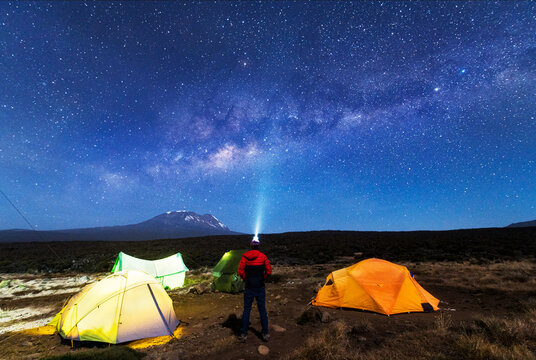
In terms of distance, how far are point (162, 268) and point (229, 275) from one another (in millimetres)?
5135

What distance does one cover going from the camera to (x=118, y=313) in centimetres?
705

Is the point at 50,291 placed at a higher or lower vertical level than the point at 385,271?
lower

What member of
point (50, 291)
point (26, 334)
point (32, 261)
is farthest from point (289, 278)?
point (32, 261)

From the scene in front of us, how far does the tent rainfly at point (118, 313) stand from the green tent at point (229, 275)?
15.6 ft

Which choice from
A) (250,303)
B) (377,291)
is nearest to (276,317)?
(250,303)

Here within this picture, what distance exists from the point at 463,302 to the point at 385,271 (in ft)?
11.2

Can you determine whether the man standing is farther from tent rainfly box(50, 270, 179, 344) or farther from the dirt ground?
tent rainfly box(50, 270, 179, 344)

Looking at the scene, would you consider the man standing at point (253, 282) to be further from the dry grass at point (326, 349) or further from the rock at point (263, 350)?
the dry grass at point (326, 349)

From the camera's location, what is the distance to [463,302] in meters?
9.13

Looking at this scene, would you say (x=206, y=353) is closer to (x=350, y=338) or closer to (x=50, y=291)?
(x=350, y=338)

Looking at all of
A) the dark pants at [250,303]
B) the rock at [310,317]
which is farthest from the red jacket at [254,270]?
the rock at [310,317]

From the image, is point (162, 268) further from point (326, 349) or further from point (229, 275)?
point (326, 349)

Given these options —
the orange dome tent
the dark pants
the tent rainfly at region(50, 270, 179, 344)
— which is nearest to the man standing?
the dark pants

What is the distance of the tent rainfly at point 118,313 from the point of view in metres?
6.87
